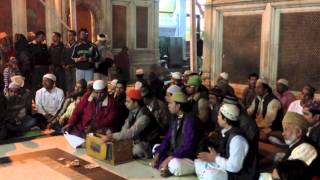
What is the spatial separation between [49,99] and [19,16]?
15.6ft

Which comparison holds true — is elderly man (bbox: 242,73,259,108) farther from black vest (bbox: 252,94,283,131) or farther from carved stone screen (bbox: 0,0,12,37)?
carved stone screen (bbox: 0,0,12,37)

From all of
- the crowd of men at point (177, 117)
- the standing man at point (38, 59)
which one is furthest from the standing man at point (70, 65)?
the standing man at point (38, 59)

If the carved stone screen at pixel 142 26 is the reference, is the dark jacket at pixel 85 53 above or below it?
below

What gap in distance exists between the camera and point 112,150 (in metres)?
5.08

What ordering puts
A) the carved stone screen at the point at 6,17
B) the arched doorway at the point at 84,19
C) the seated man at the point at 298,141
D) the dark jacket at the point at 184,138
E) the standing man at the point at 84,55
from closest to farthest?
the seated man at the point at 298,141 < the dark jacket at the point at 184,138 < the standing man at the point at 84,55 < the carved stone screen at the point at 6,17 < the arched doorway at the point at 84,19

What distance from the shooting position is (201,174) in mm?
4367

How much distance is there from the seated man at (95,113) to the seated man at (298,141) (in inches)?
119

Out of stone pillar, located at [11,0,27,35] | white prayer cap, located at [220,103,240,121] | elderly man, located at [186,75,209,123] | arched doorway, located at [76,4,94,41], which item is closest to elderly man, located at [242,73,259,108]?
elderly man, located at [186,75,209,123]

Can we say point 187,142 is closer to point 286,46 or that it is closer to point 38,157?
point 38,157

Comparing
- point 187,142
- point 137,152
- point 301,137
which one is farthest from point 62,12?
point 301,137

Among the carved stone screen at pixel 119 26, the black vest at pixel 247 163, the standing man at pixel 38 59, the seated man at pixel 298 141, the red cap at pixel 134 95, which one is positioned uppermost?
the carved stone screen at pixel 119 26

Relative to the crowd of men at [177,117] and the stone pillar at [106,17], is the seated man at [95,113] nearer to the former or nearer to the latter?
the crowd of men at [177,117]

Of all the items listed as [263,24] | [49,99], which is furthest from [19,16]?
[263,24]

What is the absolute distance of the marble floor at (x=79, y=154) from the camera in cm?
475
